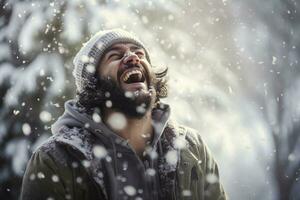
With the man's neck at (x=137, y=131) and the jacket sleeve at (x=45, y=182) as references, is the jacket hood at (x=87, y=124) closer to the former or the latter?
the man's neck at (x=137, y=131)

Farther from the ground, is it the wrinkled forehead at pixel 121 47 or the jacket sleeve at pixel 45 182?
the wrinkled forehead at pixel 121 47

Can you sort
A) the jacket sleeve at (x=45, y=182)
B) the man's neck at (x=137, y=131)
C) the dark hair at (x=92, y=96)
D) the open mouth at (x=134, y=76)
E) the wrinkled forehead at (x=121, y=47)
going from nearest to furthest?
the jacket sleeve at (x=45, y=182), the man's neck at (x=137, y=131), the open mouth at (x=134, y=76), the dark hair at (x=92, y=96), the wrinkled forehead at (x=121, y=47)

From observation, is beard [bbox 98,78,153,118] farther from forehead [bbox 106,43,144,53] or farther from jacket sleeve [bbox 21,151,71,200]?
jacket sleeve [bbox 21,151,71,200]

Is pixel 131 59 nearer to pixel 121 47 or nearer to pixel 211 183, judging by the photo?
pixel 121 47

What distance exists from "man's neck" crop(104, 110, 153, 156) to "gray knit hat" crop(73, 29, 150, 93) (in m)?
0.47

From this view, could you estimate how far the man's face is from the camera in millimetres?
3342

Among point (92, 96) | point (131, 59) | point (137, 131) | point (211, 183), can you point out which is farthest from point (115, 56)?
point (211, 183)

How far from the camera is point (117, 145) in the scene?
3164 millimetres

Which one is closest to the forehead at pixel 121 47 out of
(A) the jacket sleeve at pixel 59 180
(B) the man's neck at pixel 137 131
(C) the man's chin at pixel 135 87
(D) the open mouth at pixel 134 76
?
(D) the open mouth at pixel 134 76

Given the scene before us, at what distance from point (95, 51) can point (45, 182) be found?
129 cm

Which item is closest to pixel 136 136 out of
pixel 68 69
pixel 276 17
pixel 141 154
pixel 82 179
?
pixel 141 154

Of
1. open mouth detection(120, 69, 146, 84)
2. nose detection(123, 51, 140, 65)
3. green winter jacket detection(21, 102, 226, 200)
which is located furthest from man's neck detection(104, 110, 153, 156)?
nose detection(123, 51, 140, 65)

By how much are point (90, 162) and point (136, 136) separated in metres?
0.53

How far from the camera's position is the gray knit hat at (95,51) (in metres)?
3.72
